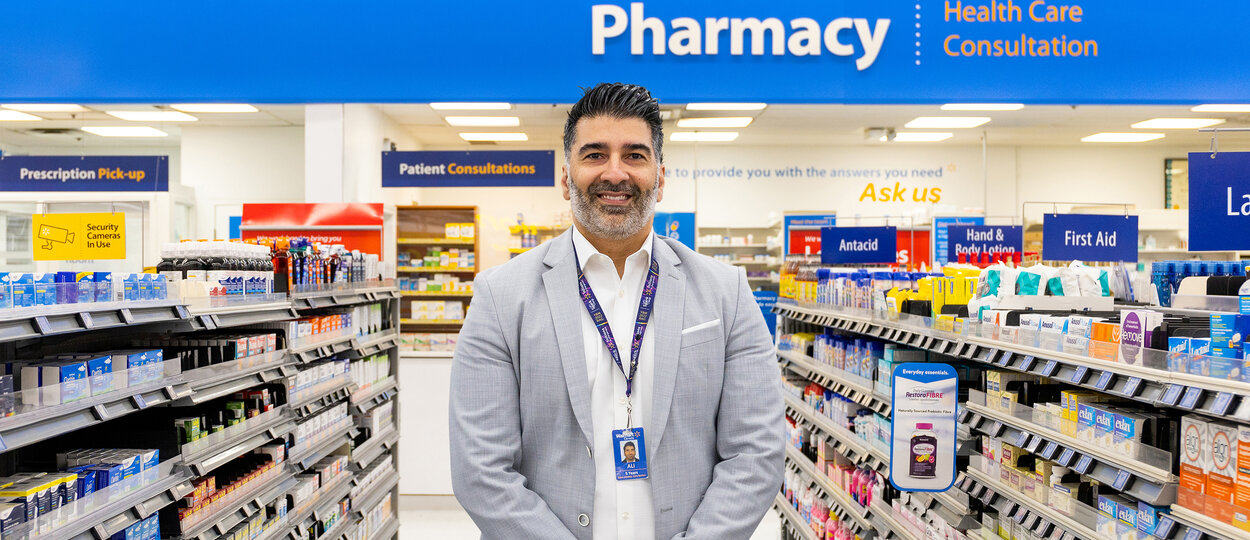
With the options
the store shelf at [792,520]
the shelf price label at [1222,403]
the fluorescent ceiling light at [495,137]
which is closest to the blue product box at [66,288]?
the shelf price label at [1222,403]

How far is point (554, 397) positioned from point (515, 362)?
126mm

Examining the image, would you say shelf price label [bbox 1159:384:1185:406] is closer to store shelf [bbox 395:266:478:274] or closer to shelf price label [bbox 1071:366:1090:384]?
shelf price label [bbox 1071:366:1090:384]

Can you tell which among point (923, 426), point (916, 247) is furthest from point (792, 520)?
point (916, 247)

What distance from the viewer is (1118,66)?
745 centimetres

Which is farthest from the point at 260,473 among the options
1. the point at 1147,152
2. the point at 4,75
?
the point at 1147,152

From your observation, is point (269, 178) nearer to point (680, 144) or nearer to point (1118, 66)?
point (680, 144)

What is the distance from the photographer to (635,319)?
6.45 ft

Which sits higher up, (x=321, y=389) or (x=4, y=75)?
(x=4, y=75)

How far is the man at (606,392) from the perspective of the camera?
72.2 inches

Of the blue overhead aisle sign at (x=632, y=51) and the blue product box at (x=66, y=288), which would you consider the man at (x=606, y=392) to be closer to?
the blue product box at (x=66, y=288)

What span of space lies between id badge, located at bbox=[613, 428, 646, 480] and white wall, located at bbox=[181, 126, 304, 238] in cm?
964

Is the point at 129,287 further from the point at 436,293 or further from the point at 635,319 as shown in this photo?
the point at 436,293

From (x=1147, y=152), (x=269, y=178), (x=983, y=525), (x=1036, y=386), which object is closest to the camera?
(x=1036, y=386)

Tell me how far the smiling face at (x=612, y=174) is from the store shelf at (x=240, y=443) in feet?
6.80
